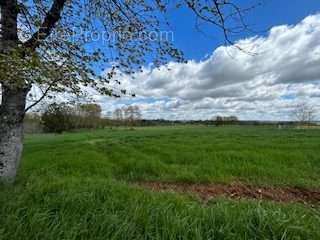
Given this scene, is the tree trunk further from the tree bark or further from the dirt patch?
the dirt patch

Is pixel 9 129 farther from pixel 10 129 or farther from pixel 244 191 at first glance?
pixel 244 191

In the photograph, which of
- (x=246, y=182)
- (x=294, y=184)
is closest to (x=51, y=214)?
(x=246, y=182)

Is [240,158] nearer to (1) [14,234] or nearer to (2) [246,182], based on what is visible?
(2) [246,182]

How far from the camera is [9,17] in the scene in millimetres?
4508

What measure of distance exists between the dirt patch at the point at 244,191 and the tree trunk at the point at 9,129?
352cm

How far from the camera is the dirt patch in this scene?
21.8 feet

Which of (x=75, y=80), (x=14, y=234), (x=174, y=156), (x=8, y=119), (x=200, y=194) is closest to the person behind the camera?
(x=14, y=234)

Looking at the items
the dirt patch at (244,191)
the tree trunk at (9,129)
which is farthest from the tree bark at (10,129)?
the dirt patch at (244,191)

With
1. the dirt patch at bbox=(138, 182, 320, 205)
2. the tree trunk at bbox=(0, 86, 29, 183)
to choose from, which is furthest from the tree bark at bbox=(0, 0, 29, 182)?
the dirt patch at bbox=(138, 182, 320, 205)

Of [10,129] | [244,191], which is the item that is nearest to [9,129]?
[10,129]

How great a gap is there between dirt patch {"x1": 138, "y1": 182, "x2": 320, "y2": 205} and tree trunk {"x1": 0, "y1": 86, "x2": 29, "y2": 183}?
3516 mm

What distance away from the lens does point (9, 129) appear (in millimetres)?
5312

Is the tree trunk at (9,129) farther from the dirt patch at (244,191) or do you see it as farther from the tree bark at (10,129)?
the dirt patch at (244,191)

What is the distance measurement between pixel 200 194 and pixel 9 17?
5.70 metres
